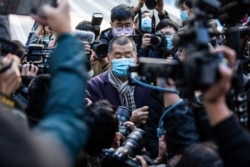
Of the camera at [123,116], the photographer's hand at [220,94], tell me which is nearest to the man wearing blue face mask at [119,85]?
the camera at [123,116]

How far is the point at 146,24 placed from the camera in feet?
19.5

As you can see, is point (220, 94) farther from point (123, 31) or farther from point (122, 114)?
point (123, 31)

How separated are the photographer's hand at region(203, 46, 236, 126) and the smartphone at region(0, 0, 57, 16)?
0.58 m

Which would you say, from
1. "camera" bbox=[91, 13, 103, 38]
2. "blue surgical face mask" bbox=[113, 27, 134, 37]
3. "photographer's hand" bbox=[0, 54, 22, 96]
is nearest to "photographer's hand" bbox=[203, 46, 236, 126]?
"photographer's hand" bbox=[0, 54, 22, 96]

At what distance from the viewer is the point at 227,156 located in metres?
1.98

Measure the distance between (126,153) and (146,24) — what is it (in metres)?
2.96

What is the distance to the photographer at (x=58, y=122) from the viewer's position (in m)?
1.47

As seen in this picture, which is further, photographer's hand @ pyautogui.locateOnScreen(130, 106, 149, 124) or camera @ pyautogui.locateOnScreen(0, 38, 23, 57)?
photographer's hand @ pyautogui.locateOnScreen(130, 106, 149, 124)

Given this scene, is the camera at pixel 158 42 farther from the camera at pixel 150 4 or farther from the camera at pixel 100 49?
the camera at pixel 150 4

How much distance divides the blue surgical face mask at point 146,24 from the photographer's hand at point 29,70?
6.38 feet

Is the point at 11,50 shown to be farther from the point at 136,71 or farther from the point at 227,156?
the point at 227,156

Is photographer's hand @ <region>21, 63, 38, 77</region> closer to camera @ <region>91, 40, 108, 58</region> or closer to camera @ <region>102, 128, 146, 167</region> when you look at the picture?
camera @ <region>102, 128, 146, 167</region>

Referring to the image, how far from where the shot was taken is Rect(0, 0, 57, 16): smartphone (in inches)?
83.1

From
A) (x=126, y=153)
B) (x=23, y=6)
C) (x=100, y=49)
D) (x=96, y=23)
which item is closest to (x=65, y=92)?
(x=23, y=6)
